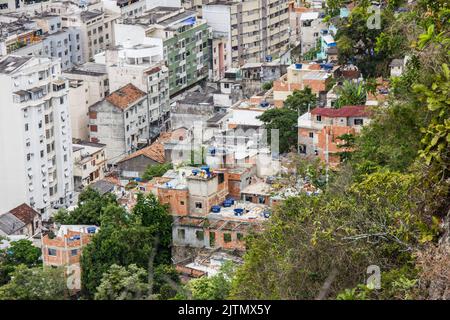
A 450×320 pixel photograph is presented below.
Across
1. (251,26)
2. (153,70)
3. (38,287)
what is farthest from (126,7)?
(38,287)

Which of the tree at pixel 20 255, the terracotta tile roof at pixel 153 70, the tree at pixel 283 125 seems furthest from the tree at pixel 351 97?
the terracotta tile roof at pixel 153 70

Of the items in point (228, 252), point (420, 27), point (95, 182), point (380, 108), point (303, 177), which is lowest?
point (95, 182)

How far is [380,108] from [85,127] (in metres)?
14.8

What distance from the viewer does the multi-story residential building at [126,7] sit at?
37.2 m

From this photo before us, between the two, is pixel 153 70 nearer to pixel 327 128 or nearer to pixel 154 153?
pixel 154 153

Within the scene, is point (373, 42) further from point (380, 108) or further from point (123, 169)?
point (380, 108)

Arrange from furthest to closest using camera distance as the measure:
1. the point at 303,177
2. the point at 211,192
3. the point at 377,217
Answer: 1. the point at 211,192
2. the point at 303,177
3. the point at 377,217

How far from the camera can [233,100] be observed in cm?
2836

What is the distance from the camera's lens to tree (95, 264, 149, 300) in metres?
9.57

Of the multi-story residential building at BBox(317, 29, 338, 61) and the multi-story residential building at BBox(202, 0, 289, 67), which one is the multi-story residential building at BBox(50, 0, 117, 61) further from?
the multi-story residential building at BBox(317, 29, 338, 61)

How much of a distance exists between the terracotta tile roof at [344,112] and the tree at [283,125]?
80 centimetres

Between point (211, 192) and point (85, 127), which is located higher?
point (211, 192)

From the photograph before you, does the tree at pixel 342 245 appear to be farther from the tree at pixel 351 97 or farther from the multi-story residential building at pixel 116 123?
the multi-story residential building at pixel 116 123

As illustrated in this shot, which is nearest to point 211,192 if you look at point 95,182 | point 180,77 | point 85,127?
point 95,182
